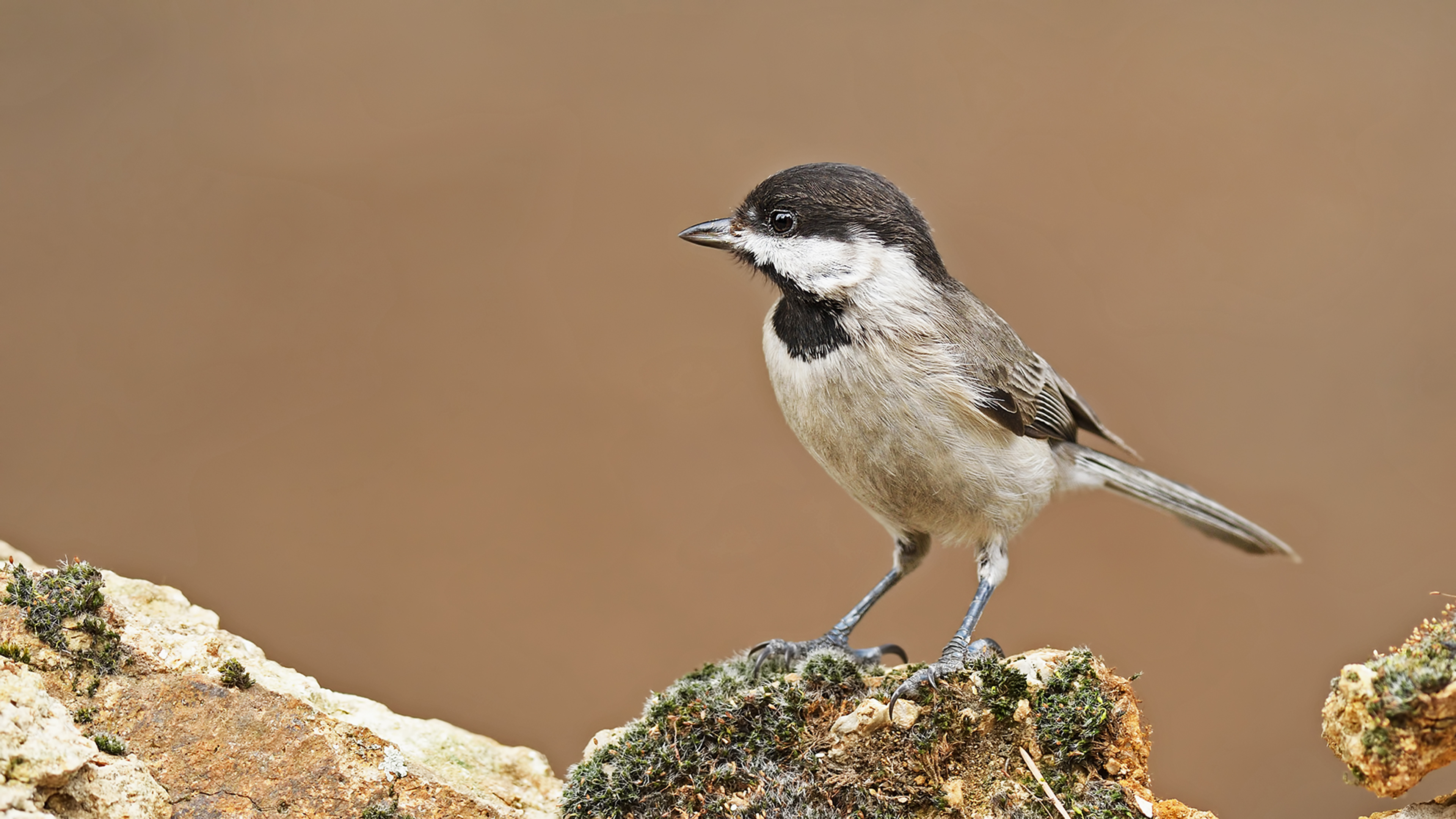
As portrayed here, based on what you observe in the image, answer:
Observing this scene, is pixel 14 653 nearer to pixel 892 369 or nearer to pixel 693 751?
pixel 693 751

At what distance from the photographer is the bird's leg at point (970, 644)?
222 centimetres

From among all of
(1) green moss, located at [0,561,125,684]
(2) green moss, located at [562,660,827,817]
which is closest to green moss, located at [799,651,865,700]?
(2) green moss, located at [562,660,827,817]

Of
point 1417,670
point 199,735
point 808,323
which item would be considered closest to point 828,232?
point 808,323

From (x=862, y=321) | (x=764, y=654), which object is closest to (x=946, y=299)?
(x=862, y=321)

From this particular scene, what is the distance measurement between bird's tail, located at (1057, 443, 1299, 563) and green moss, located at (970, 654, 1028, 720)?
95cm

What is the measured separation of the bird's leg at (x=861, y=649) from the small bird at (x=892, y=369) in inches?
10.9

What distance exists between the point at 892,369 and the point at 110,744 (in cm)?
190

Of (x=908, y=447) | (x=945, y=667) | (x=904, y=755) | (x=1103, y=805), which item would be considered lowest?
(x=904, y=755)

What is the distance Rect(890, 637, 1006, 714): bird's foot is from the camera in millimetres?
2211

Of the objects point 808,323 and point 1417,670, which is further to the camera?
point 808,323

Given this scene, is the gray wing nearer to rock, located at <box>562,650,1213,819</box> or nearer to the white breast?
the white breast

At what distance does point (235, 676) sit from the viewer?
6.89 feet

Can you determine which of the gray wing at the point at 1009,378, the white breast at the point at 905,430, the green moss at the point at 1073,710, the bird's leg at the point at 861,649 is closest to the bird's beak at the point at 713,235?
the white breast at the point at 905,430

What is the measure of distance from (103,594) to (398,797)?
A: 867mm
